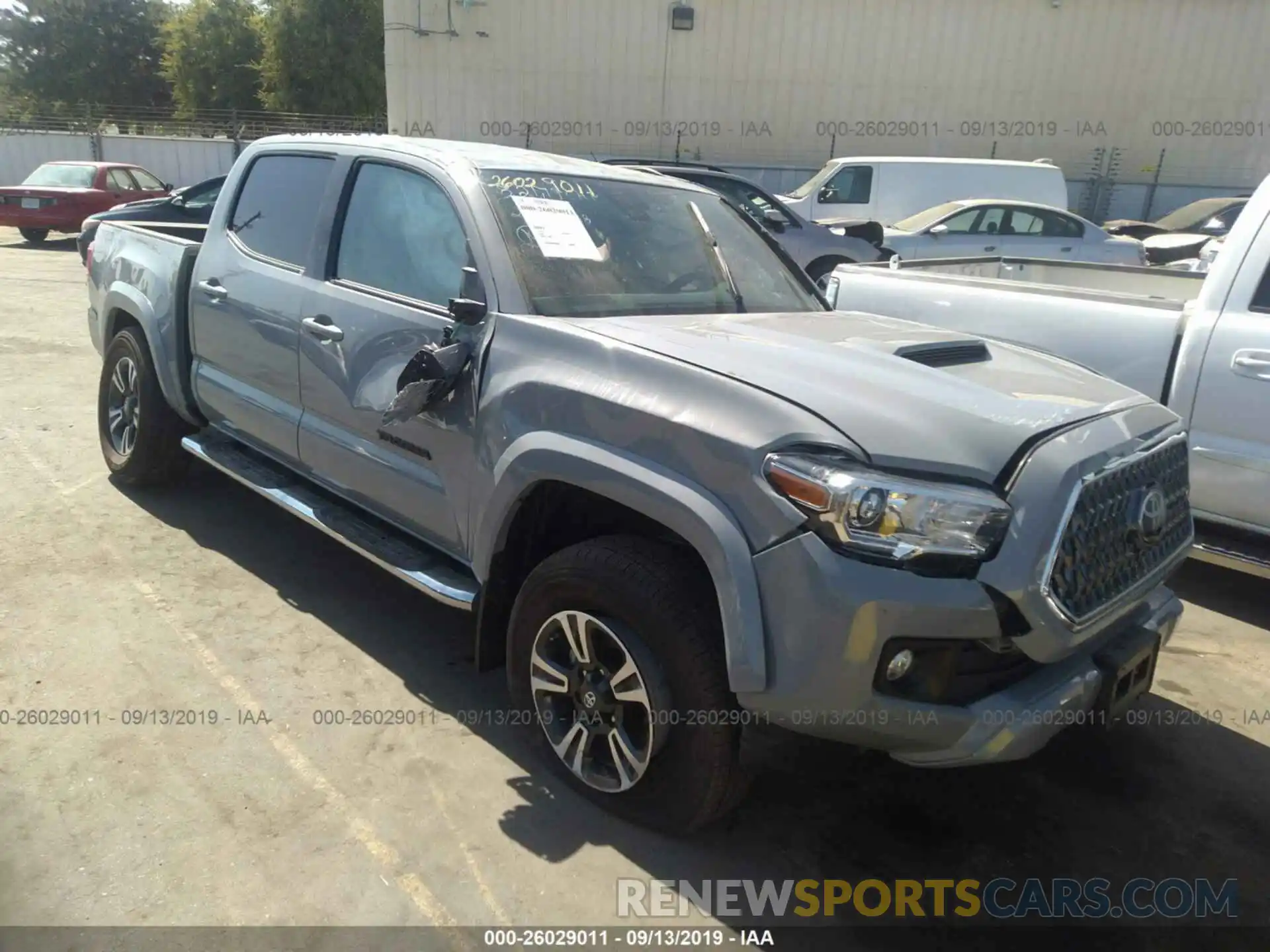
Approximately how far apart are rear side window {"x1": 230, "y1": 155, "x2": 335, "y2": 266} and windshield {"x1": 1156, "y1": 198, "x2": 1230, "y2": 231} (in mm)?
17429

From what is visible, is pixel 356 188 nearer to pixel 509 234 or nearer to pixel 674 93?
pixel 509 234

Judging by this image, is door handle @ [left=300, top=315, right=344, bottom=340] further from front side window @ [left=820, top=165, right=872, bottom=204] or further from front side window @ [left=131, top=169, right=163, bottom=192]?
front side window @ [left=131, top=169, right=163, bottom=192]

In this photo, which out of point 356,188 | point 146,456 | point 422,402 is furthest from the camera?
point 146,456

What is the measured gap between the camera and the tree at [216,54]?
39.5m

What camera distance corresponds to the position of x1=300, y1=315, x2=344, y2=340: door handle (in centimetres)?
343

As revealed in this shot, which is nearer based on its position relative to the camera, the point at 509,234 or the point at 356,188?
the point at 509,234

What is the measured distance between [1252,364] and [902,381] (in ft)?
7.93

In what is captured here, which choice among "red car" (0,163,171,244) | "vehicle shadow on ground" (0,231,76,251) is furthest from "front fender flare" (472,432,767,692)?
"vehicle shadow on ground" (0,231,76,251)

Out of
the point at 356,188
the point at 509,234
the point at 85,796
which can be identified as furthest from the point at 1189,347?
the point at 85,796

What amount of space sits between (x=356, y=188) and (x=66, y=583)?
7.02 ft

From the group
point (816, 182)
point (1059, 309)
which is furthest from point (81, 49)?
point (1059, 309)

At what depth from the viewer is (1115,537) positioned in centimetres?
244

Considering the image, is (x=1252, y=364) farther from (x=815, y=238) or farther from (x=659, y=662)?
(x=815, y=238)

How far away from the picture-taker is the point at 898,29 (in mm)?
24422
